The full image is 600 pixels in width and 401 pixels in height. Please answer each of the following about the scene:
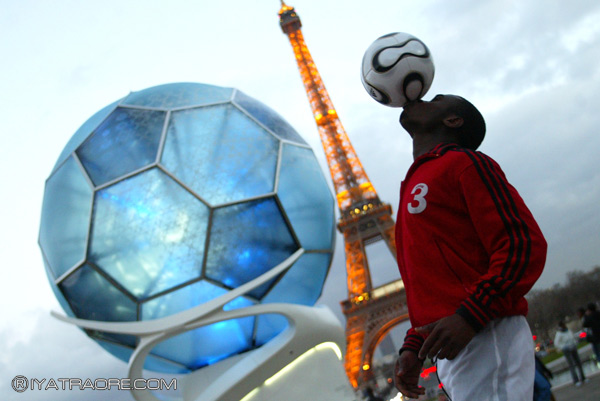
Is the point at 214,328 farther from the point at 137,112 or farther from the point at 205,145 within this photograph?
the point at 137,112

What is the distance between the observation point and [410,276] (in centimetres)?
150

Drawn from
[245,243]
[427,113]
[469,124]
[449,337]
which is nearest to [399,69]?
[427,113]

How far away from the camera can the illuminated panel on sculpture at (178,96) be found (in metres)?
5.08

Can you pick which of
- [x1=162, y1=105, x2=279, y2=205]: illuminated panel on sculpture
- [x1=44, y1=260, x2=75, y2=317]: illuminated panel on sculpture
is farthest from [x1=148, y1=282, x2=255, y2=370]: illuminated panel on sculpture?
[x1=44, y1=260, x2=75, y2=317]: illuminated panel on sculpture

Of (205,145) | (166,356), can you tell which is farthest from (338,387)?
(205,145)

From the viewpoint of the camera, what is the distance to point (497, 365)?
4.18 ft

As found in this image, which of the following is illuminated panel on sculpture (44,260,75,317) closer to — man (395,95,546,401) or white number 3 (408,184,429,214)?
man (395,95,546,401)

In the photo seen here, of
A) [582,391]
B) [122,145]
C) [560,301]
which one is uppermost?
[122,145]

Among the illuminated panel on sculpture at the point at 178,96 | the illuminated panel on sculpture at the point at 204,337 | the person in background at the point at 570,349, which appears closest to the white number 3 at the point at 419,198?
the illuminated panel on sculpture at the point at 204,337

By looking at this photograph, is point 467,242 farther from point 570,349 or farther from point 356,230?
point 356,230

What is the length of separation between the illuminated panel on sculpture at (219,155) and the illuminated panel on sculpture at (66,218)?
0.91m

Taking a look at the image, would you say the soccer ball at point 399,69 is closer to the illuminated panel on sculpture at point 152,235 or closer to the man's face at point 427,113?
the man's face at point 427,113

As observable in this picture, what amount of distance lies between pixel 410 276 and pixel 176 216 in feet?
10.5

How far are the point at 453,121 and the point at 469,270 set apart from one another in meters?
0.52
